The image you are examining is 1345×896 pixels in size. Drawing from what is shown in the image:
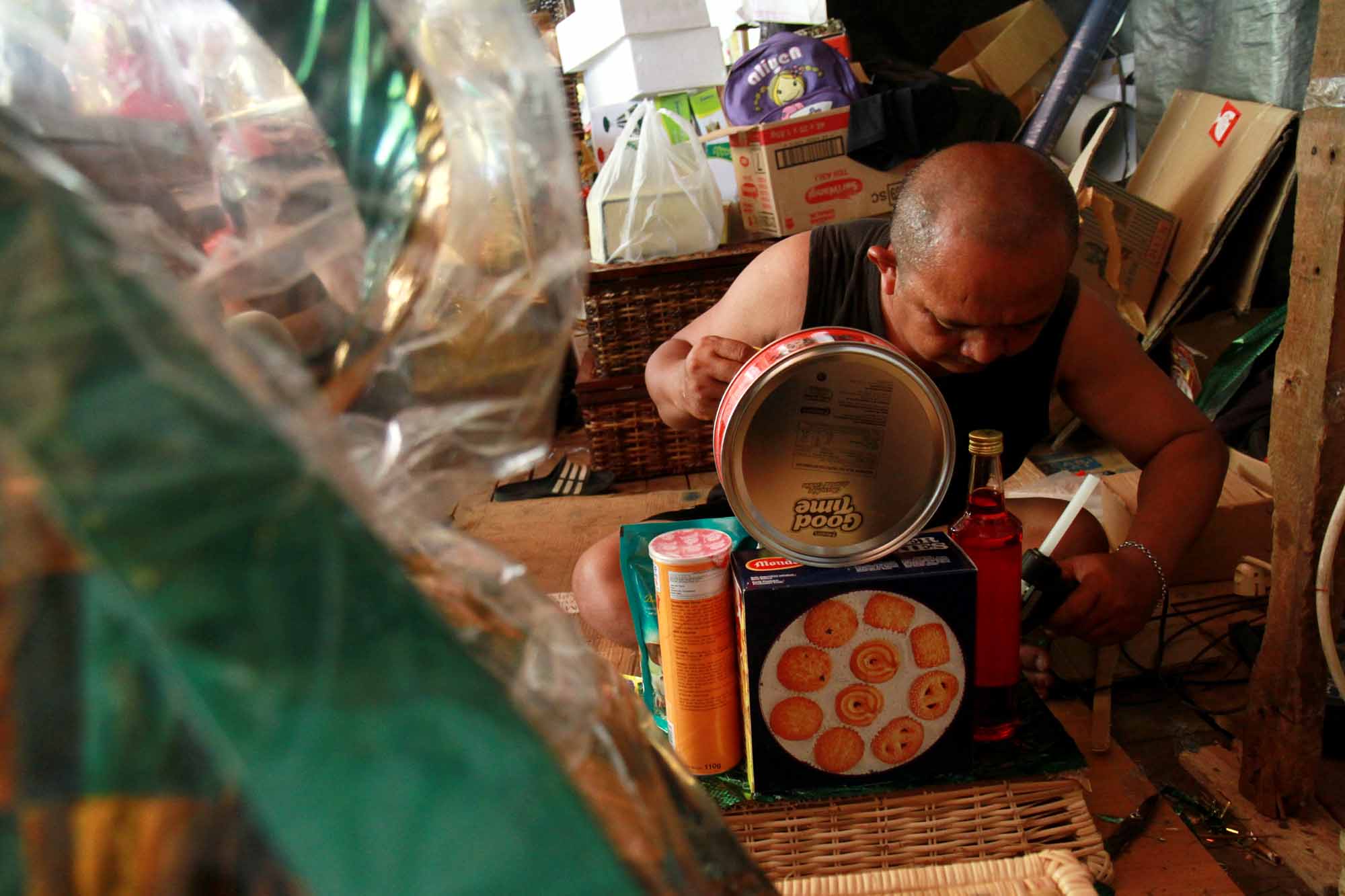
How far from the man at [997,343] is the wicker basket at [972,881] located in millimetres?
533

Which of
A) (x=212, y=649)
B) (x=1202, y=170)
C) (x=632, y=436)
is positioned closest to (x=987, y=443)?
(x=212, y=649)

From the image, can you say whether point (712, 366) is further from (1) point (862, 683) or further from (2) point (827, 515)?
(1) point (862, 683)

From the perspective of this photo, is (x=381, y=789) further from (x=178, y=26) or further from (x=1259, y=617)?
(x=1259, y=617)

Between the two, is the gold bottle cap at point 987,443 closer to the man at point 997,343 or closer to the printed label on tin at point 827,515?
the printed label on tin at point 827,515

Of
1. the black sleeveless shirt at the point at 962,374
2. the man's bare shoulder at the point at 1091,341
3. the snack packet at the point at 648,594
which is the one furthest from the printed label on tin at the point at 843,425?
the man's bare shoulder at the point at 1091,341

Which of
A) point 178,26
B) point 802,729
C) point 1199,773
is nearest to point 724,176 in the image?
→ point 1199,773

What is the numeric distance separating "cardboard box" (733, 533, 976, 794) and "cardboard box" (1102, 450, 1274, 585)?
107 centimetres

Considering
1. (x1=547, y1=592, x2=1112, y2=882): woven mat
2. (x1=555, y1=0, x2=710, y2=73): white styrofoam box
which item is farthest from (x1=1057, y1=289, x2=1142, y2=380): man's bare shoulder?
(x1=555, y1=0, x2=710, y2=73): white styrofoam box

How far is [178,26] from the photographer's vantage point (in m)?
0.45

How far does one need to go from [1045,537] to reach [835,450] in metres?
0.73

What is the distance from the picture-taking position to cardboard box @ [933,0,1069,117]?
10.7ft

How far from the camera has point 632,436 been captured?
9.14ft

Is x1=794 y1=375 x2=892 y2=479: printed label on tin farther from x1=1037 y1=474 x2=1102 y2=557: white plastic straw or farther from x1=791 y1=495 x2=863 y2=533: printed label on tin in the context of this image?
x1=1037 y1=474 x2=1102 y2=557: white plastic straw

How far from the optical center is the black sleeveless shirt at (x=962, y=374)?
1.46 metres
